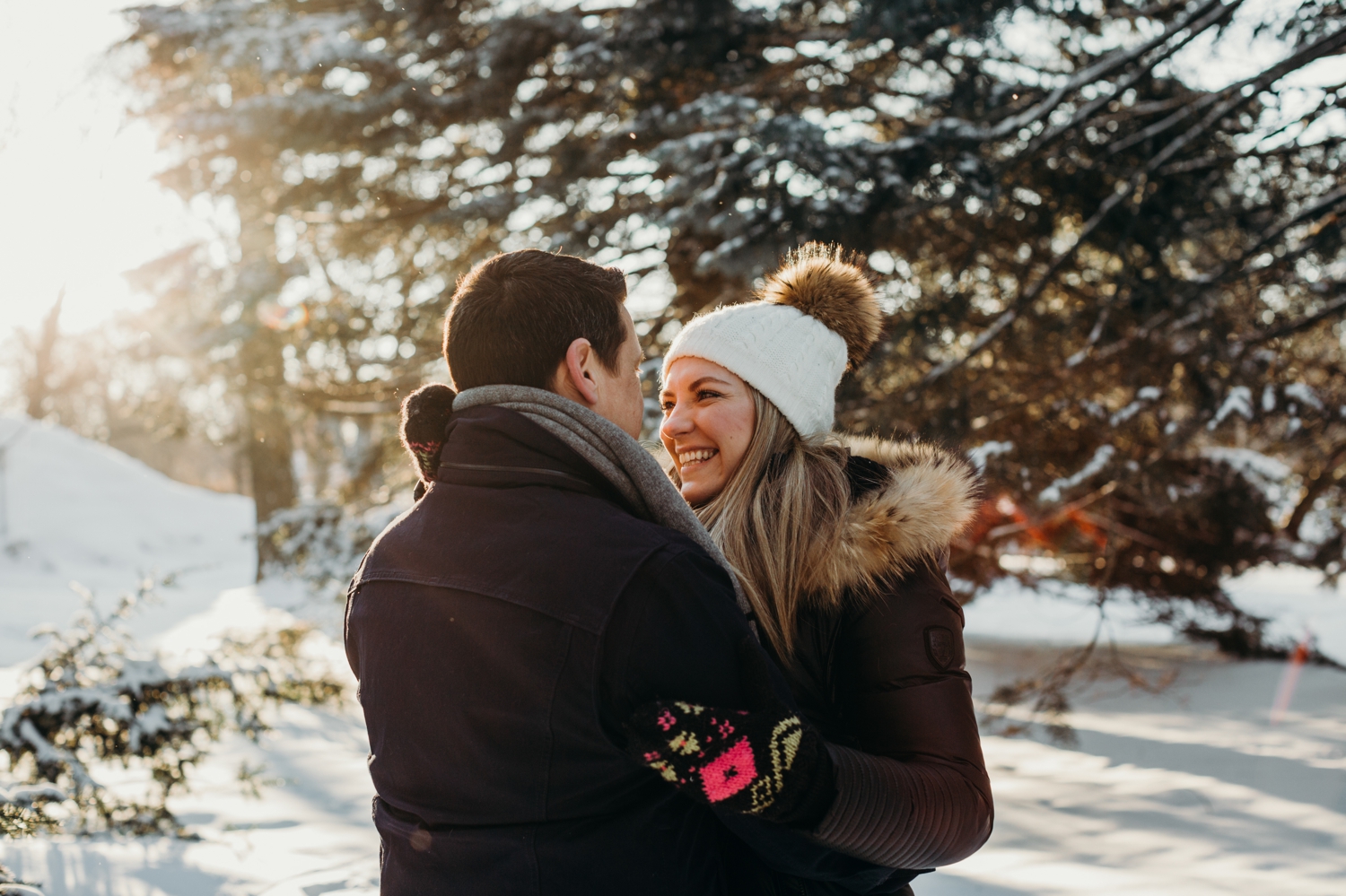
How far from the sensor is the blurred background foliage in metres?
4.98

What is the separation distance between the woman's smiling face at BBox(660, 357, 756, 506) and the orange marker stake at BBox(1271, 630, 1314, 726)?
6.32 metres

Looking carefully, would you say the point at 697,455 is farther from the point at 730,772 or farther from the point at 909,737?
the point at 730,772

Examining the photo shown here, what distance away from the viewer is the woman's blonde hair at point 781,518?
1929 millimetres

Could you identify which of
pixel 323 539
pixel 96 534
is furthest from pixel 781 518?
pixel 96 534

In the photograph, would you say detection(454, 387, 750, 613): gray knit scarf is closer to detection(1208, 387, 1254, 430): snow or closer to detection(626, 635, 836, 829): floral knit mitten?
detection(626, 635, 836, 829): floral knit mitten

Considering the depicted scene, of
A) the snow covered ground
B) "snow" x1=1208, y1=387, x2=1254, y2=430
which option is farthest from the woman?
"snow" x1=1208, y1=387, x2=1254, y2=430

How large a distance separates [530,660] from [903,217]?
440cm

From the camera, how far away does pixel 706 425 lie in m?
2.40

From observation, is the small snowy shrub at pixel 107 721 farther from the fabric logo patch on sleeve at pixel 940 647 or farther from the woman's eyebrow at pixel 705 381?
the fabric logo patch on sleeve at pixel 940 647

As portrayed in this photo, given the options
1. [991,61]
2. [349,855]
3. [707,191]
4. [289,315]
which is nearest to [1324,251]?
[991,61]

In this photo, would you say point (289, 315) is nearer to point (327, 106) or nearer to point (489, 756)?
point (327, 106)

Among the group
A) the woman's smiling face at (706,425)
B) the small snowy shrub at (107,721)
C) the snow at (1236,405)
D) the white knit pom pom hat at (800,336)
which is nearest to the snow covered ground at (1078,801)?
the small snowy shrub at (107,721)

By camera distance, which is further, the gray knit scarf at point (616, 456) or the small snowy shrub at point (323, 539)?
the small snowy shrub at point (323, 539)

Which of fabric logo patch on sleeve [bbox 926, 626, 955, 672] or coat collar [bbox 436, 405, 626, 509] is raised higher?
coat collar [bbox 436, 405, 626, 509]
